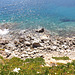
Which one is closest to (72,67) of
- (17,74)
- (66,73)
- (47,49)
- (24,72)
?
(66,73)

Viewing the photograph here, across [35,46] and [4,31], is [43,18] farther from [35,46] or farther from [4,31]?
[35,46]

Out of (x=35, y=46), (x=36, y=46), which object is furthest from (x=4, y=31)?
(x=36, y=46)

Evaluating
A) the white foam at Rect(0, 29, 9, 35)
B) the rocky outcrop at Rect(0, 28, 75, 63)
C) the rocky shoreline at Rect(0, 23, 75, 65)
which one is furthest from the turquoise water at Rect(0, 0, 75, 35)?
the rocky outcrop at Rect(0, 28, 75, 63)

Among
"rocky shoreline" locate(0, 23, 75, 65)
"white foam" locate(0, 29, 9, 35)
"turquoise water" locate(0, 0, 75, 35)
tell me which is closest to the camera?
"rocky shoreline" locate(0, 23, 75, 65)

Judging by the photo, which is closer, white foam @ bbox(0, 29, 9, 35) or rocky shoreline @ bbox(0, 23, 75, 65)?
rocky shoreline @ bbox(0, 23, 75, 65)

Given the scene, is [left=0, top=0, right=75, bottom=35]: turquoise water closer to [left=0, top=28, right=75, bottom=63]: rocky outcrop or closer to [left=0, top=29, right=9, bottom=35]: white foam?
[left=0, top=29, right=9, bottom=35]: white foam

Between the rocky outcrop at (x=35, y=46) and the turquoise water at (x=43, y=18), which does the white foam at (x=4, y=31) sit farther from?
the turquoise water at (x=43, y=18)

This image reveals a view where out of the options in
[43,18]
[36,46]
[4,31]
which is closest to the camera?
[36,46]

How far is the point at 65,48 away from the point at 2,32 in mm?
20429

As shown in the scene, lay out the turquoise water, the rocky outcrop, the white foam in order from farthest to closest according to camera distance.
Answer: the turquoise water < the white foam < the rocky outcrop

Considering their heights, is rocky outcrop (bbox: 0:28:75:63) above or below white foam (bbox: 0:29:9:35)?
below

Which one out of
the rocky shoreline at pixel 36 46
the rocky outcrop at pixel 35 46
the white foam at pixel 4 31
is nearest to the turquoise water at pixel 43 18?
the white foam at pixel 4 31

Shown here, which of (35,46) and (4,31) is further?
(4,31)

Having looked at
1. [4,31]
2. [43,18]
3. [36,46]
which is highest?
[43,18]
